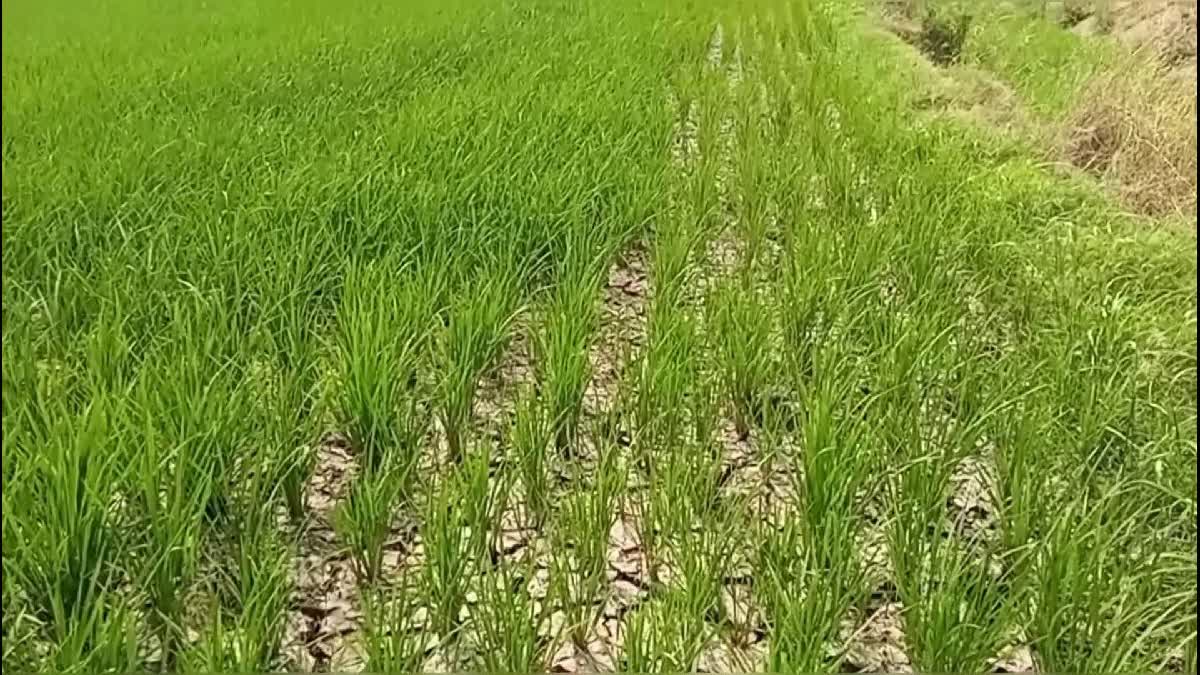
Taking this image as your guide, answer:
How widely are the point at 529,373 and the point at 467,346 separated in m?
0.14

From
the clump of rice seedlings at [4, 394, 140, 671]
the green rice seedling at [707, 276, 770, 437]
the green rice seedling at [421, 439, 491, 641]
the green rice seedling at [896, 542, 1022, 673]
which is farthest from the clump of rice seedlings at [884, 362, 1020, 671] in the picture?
the clump of rice seedlings at [4, 394, 140, 671]

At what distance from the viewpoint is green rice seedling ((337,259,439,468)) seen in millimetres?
1231

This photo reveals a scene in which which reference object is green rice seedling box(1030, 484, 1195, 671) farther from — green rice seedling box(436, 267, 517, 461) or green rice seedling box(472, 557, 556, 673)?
green rice seedling box(436, 267, 517, 461)

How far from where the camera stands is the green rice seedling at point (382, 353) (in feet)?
4.04

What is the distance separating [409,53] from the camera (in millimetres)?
1713

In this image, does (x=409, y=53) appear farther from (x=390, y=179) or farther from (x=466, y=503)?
(x=466, y=503)

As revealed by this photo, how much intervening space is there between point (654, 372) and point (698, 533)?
266 millimetres

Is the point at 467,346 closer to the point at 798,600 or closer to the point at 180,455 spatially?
the point at 180,455

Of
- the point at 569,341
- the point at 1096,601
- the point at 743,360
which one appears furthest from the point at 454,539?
the point at 1096,601

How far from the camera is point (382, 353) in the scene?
1256 mm

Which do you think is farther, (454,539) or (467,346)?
(467,346)

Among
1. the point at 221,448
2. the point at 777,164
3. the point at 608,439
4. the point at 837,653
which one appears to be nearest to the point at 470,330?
the point at 608,439

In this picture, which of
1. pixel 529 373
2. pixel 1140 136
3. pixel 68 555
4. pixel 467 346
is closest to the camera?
pixel 68 555

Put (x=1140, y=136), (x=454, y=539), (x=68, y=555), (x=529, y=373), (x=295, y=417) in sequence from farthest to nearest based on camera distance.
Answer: (x=1140, y=136)
(x=529, y=373)
(x=295, y=417)
(x=454, y=539)
(x=68, y=555)
